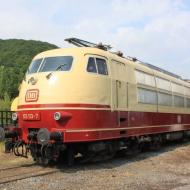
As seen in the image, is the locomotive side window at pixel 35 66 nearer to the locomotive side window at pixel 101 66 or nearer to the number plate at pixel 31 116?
the number plate at pixel 31 116

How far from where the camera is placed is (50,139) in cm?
1100

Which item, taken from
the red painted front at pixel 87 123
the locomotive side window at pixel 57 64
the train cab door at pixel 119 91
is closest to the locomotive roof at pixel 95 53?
the locomotive side window at pixel 57 64

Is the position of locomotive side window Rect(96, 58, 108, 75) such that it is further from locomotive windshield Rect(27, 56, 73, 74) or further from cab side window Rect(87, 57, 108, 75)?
locomotive windshield Rect(27, 56, 73, 74)

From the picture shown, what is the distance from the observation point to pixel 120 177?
421 inches

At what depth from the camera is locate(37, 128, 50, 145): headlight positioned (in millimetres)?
10914

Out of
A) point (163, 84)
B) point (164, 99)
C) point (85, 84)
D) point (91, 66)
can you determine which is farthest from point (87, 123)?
point (163, 84)

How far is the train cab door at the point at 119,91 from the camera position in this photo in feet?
41.9

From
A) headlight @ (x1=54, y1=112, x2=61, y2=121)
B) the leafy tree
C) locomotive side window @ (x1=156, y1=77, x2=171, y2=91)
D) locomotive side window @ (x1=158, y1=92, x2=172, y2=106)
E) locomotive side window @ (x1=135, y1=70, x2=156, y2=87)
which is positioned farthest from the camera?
the leafy tree

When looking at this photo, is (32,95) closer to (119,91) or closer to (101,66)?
(101,66)

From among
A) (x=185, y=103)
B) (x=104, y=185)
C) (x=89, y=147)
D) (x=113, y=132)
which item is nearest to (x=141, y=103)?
(x=113, y=132)

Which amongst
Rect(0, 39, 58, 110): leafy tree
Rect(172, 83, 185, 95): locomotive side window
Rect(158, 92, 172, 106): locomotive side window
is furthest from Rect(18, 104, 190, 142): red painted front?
Rect(0, 39, 58, 110): leafy tree

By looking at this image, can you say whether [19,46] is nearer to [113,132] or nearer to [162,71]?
[162,71]

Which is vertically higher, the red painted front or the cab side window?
the cab side window

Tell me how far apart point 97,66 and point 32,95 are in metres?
1.94
